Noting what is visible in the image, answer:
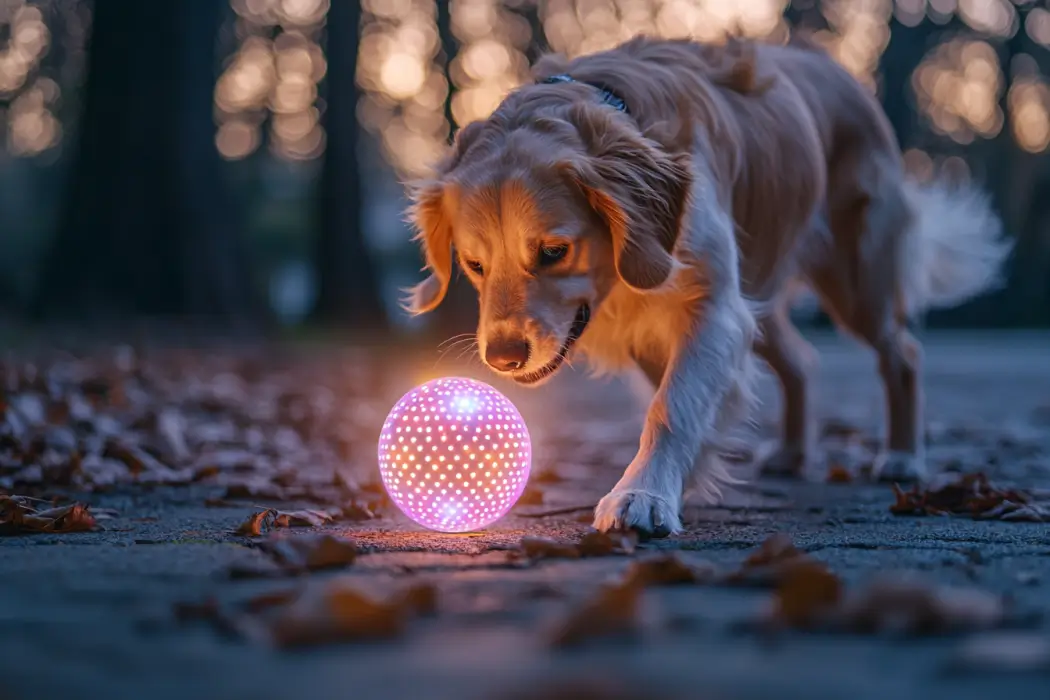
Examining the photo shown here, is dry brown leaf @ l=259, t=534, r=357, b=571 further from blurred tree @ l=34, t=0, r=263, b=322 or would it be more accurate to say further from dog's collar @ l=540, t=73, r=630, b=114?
blurred tree @ l=34, t=0, r=263, b=322

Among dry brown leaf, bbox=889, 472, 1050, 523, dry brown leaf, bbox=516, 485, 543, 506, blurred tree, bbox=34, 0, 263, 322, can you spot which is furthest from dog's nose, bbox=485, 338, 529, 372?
blurred tree, bbox=34, 0, 263, 322

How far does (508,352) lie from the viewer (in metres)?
3.61

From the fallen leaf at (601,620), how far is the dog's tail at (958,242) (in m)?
5.02

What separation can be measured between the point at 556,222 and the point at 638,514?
0.98 m

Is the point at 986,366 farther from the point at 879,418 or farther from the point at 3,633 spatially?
the point at 3,633

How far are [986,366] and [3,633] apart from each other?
12337 mm

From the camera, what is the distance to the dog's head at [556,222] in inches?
145

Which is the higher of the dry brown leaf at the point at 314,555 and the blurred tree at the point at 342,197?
the blurred tree at the point at 342,197

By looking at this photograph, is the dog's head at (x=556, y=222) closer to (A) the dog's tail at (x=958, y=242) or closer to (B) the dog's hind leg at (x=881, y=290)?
(B) the dog's hind leg at (x=881, y=290)

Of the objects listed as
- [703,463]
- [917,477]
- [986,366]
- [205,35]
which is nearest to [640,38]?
[703,463]

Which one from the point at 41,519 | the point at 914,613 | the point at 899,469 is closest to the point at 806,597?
the point at 914,613

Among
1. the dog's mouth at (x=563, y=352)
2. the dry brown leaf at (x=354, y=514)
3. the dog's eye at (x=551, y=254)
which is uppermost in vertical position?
the dog's eye at (x=551, y=254)

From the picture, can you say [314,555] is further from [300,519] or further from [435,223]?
[435,223]

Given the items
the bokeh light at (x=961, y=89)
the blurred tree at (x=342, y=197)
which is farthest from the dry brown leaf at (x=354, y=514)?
the bokeh light at (x=961, y=89)
